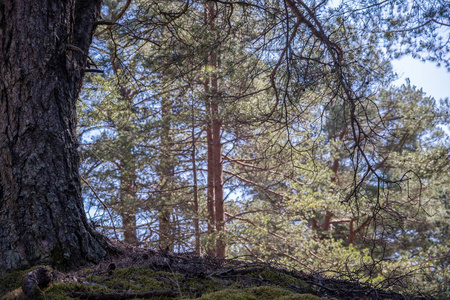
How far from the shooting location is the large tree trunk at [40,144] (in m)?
2.51

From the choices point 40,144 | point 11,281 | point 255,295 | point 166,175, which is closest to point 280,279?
point 255,295

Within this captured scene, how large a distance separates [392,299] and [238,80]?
13.6 ft

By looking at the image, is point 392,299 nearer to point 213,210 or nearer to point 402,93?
point 213,210

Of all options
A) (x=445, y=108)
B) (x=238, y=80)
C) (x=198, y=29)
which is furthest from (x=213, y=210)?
(x=445, y=108)

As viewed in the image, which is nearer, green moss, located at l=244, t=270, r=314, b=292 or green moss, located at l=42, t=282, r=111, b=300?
green moss, located at l=42, t=282, r=111, b=300

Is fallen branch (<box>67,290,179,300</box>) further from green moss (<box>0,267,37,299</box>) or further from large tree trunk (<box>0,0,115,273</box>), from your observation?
large tree trunk (<box>0,0,115,273</box>)

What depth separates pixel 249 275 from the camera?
→ 2.56 metres

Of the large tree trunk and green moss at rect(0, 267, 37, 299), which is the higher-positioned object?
the large tree trunk

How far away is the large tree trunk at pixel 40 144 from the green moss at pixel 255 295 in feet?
3.70

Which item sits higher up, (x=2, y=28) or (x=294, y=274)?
(x=2, y=28)

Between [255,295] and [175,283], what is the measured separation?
475mm

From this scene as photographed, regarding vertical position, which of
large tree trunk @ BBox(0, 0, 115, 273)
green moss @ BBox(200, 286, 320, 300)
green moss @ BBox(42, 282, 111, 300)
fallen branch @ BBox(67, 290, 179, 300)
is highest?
large tree trunk @ BBox(0, 0, 115, 273)

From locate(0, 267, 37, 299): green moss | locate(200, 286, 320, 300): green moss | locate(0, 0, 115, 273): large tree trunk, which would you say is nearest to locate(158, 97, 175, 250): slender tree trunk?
locate(0, 0, 115, 273): large tree trunk

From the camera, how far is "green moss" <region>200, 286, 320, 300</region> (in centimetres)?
194
